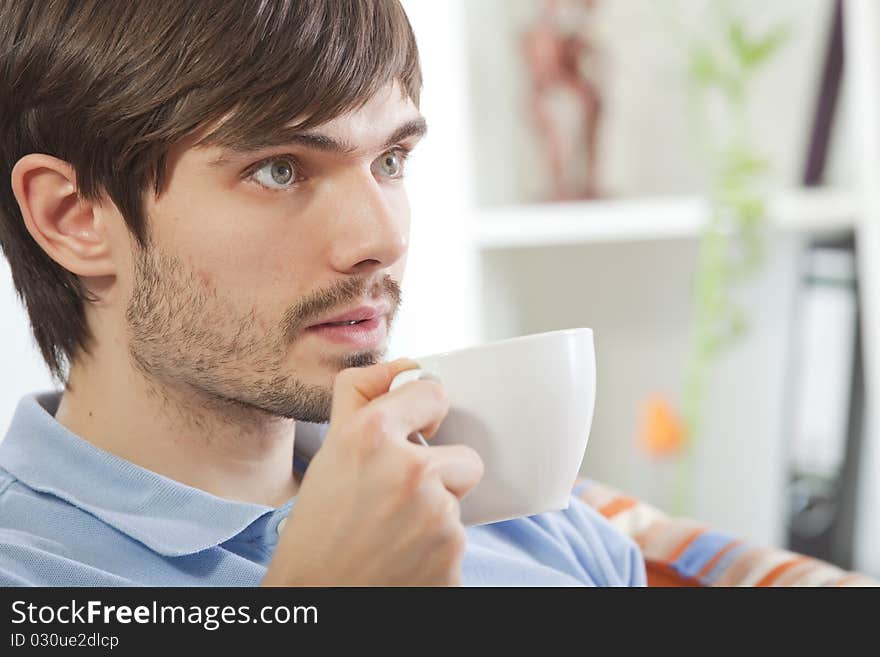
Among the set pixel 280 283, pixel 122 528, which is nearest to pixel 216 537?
pixel 122 528

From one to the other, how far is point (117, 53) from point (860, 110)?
1028 mm

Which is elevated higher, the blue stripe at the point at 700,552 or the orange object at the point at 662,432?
the orange object at the point at 662,432

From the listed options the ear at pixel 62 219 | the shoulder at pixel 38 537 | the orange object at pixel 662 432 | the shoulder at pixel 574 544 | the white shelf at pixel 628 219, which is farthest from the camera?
the orange object at pixel 662 432

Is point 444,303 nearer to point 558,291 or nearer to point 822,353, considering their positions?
point 558,291

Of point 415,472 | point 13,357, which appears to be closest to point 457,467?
point 415,472

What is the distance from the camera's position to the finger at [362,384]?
57cm

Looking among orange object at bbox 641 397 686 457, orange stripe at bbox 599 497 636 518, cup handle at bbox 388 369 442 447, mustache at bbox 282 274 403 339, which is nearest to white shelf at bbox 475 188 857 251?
orange object at bbox 641 397 686 457

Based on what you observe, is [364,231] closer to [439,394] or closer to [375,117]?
[375,117]

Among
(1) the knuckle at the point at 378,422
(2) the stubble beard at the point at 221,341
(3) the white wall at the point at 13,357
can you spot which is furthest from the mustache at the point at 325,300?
(3) the white wall at the point at 13,357

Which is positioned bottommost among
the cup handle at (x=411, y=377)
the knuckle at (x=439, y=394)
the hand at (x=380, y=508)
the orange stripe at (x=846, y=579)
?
the orange stripe at (x=846, y=579)

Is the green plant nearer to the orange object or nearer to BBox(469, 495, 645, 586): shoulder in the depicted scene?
the orange object

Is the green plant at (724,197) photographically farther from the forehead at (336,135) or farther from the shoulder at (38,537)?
the shoulder at (38,537)

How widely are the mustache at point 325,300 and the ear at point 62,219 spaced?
163 millimetres

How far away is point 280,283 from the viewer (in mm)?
740
